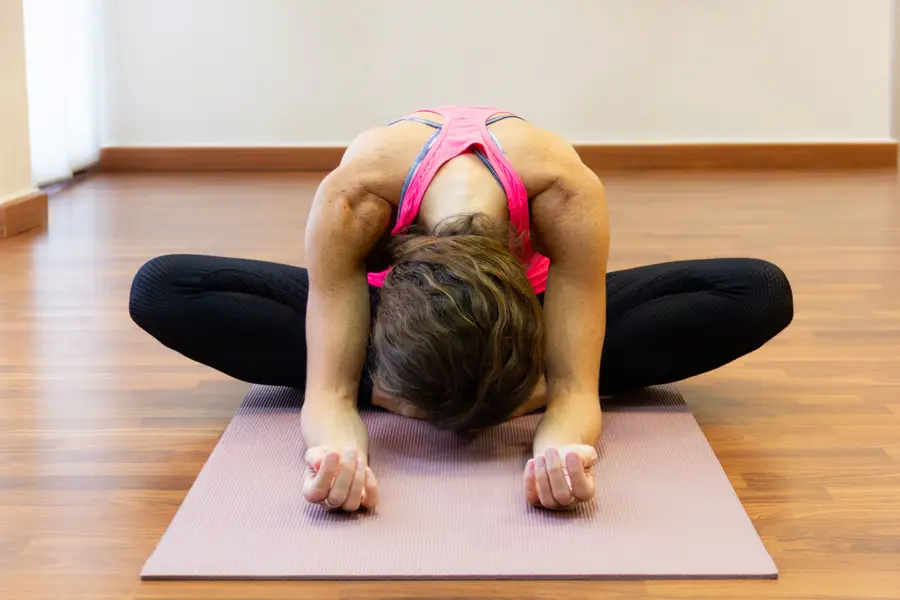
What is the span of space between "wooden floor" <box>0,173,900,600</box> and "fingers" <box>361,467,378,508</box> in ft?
0.56

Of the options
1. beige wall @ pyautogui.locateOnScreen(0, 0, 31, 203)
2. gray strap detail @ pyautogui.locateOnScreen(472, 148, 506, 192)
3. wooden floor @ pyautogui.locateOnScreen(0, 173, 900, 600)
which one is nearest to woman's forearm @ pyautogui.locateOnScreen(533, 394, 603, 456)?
wooden floor @ pyautogui.locateOnScreen(0, 173, 900, 600)

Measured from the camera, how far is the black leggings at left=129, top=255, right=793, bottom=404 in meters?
1.81

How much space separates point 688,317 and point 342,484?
680 millimetres

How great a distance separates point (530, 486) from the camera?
57.4 inches

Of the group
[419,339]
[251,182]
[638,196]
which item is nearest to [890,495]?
[419,339]

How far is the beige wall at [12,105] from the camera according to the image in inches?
140

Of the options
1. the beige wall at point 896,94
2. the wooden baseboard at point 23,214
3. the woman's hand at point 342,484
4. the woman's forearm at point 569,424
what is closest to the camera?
the woman's hand at point 342,484

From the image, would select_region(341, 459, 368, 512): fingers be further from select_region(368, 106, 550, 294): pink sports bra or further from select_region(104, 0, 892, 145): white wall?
select_region(104, 0, 892, 145): white wall

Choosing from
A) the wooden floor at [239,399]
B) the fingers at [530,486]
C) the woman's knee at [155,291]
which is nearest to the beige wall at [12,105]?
the wooden floor at [239,399]

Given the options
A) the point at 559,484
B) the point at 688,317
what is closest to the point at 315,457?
the point at 559,484

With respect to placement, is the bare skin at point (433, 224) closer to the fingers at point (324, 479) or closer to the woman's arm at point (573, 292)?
the woman's arm at point (573, 292)

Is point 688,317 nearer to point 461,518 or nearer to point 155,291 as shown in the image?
point 461,518

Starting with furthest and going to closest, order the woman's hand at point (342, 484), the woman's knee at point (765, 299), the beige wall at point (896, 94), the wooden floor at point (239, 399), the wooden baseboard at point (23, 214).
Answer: the beige wall at point (896, 94)
the wooden baseboard at point (23, 214)
the woman's knee at point (765, 299)
the woman's hand at point (342, 484)
the wooden floor at point (239, 399)

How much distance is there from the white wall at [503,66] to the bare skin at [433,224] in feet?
12.0
